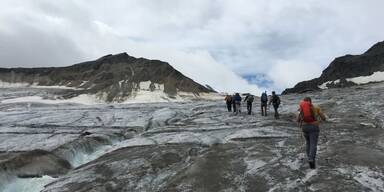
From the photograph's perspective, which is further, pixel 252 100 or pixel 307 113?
pixel 252 100

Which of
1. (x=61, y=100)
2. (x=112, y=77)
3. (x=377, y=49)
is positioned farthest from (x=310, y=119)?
(x=377, y=49)

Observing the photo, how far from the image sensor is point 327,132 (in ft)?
84.8

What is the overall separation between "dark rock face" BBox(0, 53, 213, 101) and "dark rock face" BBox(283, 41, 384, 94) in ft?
71.7

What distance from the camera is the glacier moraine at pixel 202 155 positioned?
1778 cm

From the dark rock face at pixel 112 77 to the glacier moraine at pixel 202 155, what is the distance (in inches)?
2371

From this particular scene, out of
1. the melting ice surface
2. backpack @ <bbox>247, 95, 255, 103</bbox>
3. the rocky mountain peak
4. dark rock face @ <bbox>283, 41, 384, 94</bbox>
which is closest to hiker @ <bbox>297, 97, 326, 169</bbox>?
the melting ice surface

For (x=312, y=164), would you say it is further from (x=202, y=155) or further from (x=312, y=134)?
(x=202, y=155)

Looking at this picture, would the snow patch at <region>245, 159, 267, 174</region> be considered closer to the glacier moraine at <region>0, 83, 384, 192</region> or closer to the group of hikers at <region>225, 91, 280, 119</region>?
the glacier moraine at <region>0, 83, 384, 192</region>

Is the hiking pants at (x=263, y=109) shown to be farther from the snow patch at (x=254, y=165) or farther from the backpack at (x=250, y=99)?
the snow patch at (x=254, y=165)

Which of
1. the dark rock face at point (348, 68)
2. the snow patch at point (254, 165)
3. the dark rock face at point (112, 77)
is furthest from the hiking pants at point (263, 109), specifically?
the dark rock face at point (112, 77)

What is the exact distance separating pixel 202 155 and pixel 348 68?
271ft

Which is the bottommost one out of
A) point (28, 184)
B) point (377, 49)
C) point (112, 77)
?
point (28, 184)

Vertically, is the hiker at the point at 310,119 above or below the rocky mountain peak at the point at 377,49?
below

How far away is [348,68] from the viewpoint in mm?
99125
